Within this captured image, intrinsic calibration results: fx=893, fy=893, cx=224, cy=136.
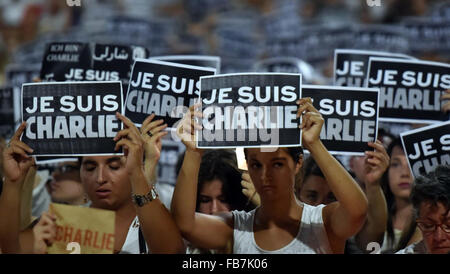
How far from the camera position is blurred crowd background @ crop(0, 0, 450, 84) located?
7.47 meters

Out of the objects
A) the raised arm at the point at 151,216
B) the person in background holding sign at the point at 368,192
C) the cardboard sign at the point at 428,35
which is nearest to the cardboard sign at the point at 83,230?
the raised arm at the point at 151,216

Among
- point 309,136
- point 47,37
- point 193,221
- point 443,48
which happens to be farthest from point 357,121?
point 47,37

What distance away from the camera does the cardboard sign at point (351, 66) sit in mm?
4551

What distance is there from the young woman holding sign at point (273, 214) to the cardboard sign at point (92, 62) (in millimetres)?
1181

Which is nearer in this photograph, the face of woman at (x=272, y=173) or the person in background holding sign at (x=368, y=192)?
the face of woman at (x=272, y=173)

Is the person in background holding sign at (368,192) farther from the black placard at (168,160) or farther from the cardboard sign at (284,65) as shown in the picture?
the cardboard sign at (284,65)

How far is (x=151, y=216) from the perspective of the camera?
3.12m

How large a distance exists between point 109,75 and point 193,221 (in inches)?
53.7

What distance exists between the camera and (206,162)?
3.76 metres

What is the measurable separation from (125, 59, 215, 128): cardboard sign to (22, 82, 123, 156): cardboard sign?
27 cm

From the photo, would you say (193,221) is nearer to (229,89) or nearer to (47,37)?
(229,89)

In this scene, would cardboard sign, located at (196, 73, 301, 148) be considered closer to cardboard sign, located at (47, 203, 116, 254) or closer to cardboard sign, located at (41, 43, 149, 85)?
cardboard sign, located at (47, 203, 116, 254)

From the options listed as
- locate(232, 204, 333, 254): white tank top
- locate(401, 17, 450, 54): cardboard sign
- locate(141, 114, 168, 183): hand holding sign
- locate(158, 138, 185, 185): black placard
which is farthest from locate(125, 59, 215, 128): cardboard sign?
locate(401, 17, 450, 54): cardboard sign

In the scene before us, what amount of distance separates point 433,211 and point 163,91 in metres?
1.22
